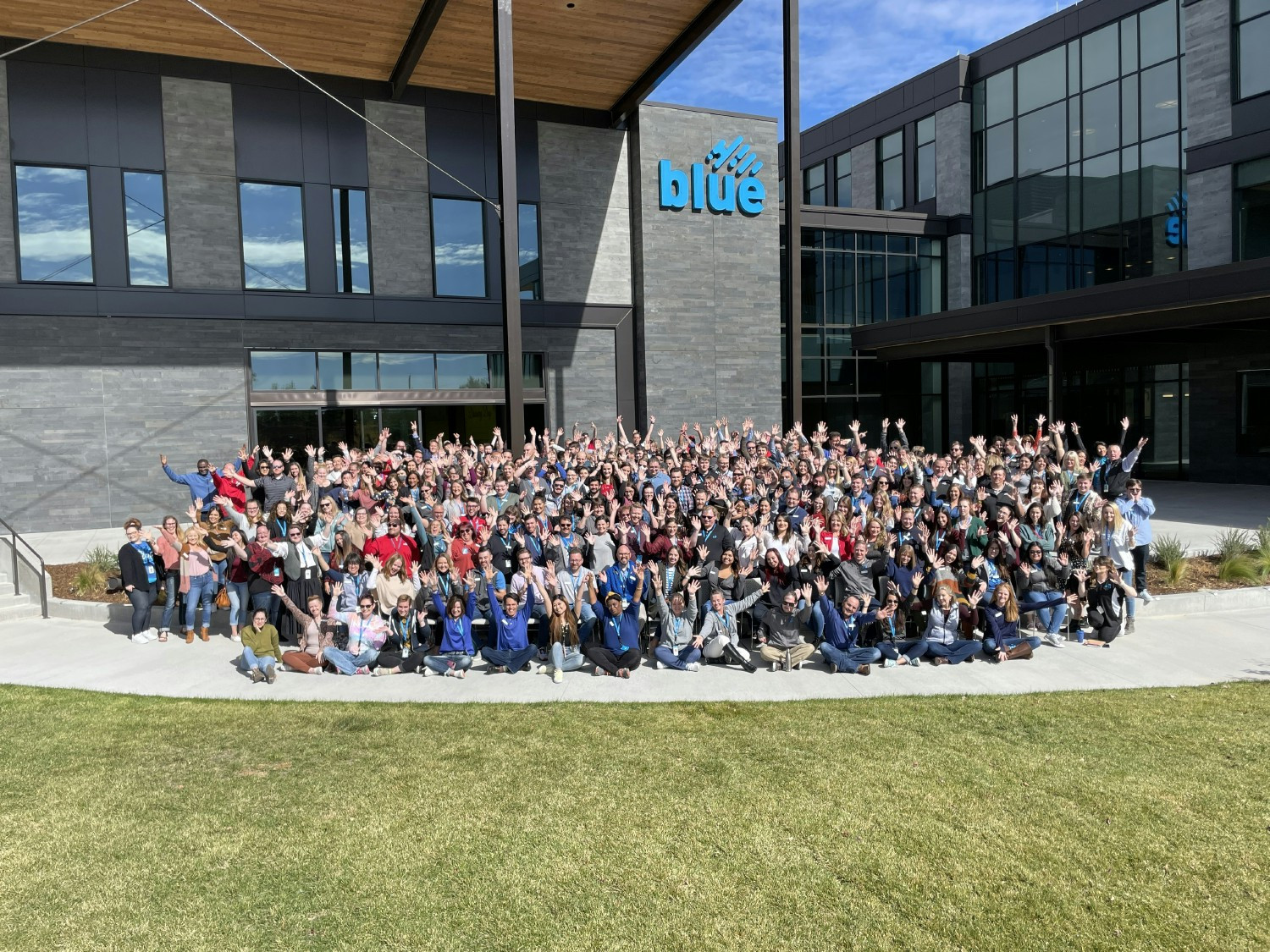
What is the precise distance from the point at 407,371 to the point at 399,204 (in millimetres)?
4286

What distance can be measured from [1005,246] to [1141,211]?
515 centimetres

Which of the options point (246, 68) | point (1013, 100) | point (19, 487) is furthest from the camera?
point (1013, 100)

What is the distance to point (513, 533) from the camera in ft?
36.6

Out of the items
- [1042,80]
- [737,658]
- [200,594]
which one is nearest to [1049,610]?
[737,658]

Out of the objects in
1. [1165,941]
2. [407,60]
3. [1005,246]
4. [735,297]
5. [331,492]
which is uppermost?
[407,60]

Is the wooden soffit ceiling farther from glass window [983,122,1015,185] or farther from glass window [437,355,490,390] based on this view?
glass window [983,122,1015,185]

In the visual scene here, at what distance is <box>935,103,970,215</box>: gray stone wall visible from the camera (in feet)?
109

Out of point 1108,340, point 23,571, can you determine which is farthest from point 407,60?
point 1108,340

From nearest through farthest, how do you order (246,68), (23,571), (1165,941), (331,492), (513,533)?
(1165,941)
(513,533)
(331,492)
(23,571)
(246,68)

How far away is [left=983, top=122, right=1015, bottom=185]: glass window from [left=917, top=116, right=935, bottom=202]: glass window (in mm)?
2399

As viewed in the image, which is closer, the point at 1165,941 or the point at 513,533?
the point at 1165,941

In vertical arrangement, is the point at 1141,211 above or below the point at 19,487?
above

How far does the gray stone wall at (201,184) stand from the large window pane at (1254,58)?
88.1ft

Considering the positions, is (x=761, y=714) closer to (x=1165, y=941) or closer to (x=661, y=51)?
(x=1165, y=941)
